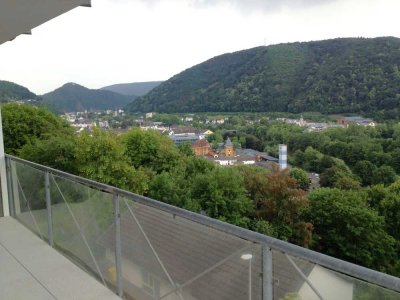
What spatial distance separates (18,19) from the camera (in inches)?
126

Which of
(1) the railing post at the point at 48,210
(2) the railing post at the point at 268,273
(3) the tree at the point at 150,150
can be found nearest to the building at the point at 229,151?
(3) the tree at the point at 150,150

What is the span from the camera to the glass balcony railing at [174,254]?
1.37m

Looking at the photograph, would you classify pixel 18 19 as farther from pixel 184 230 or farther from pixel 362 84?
pixel 362 84

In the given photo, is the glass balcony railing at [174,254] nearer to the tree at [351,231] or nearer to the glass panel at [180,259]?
the glass panel at [180,259]

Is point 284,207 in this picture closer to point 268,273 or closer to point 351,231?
point 351,231

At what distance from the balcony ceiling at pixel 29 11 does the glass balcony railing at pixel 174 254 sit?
1315 mm

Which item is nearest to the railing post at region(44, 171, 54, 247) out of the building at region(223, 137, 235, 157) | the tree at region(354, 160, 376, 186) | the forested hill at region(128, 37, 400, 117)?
the tree at region(354, 160, 376, 186)

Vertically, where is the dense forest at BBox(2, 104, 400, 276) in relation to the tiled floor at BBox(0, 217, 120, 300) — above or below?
below

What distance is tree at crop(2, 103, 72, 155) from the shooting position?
1627cm

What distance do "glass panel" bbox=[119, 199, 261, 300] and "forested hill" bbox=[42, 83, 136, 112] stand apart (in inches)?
2315

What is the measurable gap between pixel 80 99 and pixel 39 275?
75.9 meters

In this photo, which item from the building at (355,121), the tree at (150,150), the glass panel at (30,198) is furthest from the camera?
the building at (355,121)

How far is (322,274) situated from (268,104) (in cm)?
8031

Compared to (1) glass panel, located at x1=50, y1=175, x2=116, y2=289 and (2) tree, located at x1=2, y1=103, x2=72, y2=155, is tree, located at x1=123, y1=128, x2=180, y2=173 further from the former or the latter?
(1) glass panel, located at x1=50, y1=175, x2=116, y2=289
